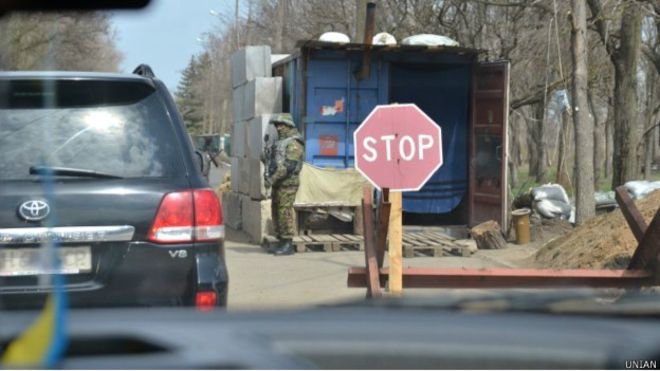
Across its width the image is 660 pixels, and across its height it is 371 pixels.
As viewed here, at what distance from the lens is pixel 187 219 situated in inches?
157

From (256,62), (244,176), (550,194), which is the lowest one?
(550,194)

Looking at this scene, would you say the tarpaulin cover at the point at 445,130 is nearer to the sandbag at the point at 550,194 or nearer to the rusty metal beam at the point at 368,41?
the rusty metal beam at the point at 368,41

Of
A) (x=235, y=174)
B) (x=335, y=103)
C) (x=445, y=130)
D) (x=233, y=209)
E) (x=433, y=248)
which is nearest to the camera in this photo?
(x=433, y=248)

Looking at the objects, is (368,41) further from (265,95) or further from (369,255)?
(369,255)

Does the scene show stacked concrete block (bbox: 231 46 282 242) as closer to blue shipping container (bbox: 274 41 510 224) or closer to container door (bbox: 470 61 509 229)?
blue shipping container (bbox: 274 41 510 224)

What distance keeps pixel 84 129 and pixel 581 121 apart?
837cm

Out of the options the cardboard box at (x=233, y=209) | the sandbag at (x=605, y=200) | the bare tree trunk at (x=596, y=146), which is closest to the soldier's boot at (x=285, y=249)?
the cardboard box at (x=233, y=209)

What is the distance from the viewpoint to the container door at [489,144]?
11.8 meters

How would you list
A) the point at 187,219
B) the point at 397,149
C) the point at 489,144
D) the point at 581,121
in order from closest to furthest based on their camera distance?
the point at 187,219
the point at 397,149
the point at 581,121
the point at 489,144

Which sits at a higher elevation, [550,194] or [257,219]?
[550,194]

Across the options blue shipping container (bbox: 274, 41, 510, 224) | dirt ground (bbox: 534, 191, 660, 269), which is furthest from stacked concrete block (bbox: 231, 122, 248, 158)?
dirt ground (bbox: 534, 191, 660, 269)

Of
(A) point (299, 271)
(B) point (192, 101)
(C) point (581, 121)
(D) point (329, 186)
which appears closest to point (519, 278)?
(A) point (299, 271)

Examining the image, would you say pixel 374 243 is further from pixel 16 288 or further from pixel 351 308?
pixel 351 308

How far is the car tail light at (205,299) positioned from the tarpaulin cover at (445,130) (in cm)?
889
